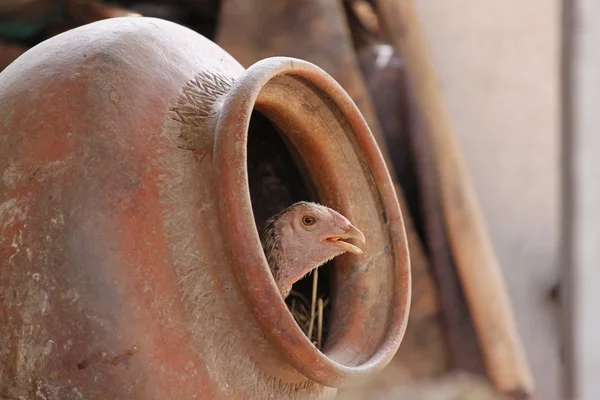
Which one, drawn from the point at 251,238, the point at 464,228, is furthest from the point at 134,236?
the point at 464,228

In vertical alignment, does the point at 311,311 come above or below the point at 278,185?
below

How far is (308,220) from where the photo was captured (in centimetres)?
134

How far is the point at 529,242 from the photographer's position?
3848mm

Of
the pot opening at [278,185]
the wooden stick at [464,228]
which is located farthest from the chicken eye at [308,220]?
the wooden stick at [464,228]

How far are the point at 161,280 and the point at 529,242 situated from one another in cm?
302

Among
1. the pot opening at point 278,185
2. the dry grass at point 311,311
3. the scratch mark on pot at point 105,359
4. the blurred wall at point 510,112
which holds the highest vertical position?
the scratch mark on pot at point 105,359

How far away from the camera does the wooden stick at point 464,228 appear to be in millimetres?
2705

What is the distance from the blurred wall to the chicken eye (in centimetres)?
258

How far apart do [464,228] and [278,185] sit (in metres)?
1.24

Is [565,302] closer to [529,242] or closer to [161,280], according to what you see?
[529,242]

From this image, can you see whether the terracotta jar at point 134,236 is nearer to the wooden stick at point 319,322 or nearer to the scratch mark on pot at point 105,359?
the scratch mark on pot at point 105,359

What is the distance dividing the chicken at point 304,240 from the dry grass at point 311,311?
0.14 metres

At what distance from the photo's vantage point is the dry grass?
146 cm

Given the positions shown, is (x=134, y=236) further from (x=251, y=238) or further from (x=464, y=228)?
(x=464, y=228)
